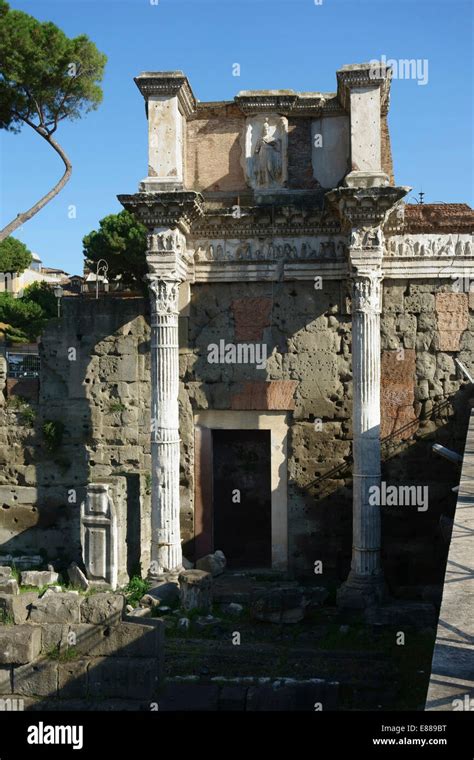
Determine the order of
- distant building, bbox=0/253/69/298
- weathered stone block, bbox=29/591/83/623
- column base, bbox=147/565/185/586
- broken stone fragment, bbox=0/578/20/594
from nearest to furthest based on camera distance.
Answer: weathered stone block, bbox=29/591/83/623 → broken stone fragment, bbox=0/578/20/594 → column base, bbox=147/565/185/586 → distant building, bbox=0/253/69/298

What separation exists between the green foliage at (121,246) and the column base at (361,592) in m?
21.7

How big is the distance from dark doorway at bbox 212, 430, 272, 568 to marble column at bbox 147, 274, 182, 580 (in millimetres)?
1632

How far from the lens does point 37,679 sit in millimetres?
7910

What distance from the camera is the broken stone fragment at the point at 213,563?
1257 centimetres

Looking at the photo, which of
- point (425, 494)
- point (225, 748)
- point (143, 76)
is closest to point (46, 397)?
point (143, 76)

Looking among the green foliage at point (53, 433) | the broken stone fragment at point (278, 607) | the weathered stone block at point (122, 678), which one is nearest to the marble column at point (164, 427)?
the broken stone fragment at point (278, 607)

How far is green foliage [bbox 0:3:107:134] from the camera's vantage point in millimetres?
17641

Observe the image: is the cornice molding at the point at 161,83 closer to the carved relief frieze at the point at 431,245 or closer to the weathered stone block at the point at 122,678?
the carved relief frieze at the point at 431,245

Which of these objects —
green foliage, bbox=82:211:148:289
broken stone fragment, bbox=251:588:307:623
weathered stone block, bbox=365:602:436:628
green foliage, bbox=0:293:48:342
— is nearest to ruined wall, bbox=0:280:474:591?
weathered stone block, bbox=365:602:436:628

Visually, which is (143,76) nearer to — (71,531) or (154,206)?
(154,206)

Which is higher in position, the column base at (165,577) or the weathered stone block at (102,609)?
Result: the weathered stone block at (102,609)

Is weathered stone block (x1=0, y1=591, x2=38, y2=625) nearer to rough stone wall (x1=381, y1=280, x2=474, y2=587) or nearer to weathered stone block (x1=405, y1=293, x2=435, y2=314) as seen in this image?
rough stone wall (x1=381, y1=280, x2=474, y2=587)

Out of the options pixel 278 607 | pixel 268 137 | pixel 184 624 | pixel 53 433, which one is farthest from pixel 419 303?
pixel 53 433

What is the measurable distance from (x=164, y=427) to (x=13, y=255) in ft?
74.7
